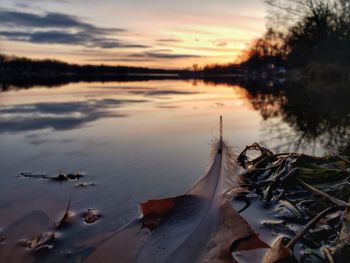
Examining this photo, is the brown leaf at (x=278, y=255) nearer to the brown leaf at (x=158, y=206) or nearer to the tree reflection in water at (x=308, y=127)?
the brown leaf at (x=158, y=206)

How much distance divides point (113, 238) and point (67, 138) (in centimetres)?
610

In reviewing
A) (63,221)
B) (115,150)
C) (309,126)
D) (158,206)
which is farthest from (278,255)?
(309,126)

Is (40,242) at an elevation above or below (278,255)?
below

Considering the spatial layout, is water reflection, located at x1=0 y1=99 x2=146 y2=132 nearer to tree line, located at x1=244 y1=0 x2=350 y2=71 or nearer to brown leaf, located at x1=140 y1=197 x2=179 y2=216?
brown leaf, located at x1=140 y1=197 x2=179 y2=216

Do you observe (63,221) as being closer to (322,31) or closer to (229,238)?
(229,238)

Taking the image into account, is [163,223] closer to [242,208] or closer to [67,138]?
[242,208]

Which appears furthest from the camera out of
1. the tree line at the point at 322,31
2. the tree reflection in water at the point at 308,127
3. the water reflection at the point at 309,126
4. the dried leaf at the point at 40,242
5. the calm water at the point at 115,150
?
the tree line at the point at 322,31

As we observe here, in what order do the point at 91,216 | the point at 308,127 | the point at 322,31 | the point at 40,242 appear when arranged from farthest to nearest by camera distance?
the point at 322,31 → the point at 308,127 → the point at 91,216 → the point at 40,242

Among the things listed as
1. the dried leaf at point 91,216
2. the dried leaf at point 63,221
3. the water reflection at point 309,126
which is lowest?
the water reflection at point 309,126

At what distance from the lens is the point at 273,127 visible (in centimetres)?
1199

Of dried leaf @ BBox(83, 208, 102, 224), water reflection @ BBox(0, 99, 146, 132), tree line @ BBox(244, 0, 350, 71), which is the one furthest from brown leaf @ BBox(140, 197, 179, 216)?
tree line @ BBox(244, 0, 350, 71)

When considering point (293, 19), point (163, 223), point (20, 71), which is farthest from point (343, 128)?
point (20, 71)

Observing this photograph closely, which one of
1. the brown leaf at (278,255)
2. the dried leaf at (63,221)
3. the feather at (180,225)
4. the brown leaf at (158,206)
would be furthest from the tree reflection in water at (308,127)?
the dried leaf at (63,221)

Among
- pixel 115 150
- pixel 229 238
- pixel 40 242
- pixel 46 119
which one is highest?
pixel 229 238
